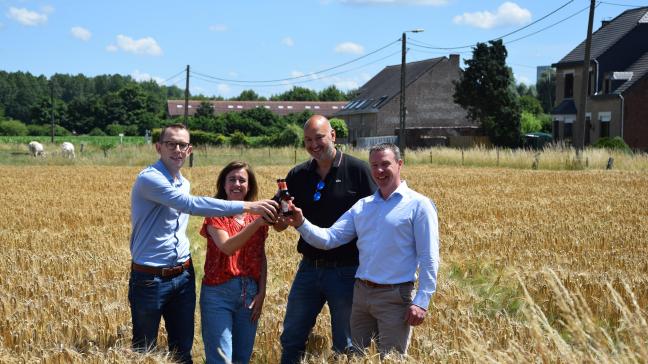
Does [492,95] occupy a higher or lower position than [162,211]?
higher

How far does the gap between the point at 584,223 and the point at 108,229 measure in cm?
851

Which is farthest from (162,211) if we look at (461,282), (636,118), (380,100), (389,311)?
(380,100)

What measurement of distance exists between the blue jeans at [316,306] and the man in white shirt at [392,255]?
368 mm

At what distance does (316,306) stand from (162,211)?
1359 mm

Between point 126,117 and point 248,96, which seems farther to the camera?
point 248,96

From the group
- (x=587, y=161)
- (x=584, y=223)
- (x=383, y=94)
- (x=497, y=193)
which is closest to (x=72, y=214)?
(x=584, y=223)

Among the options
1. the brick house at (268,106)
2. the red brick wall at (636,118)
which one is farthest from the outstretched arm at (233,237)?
the brick house at (268,106)

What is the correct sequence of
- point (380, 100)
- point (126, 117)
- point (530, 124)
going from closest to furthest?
point (380, 100) < point (530, 124) < point (126, 117)

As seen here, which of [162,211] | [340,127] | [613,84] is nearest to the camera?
[162,211]

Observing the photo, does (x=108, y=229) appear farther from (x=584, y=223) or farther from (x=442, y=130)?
(x=442, y=130)

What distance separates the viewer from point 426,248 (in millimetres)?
5324

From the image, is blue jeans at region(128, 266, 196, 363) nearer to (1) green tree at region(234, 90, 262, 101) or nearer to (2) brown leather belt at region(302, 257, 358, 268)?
(2) brown leather belt at region(302, 257, 358, 268)

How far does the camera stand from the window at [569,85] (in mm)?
53688

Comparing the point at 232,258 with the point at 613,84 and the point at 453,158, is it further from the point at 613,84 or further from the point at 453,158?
the point at 613,84
